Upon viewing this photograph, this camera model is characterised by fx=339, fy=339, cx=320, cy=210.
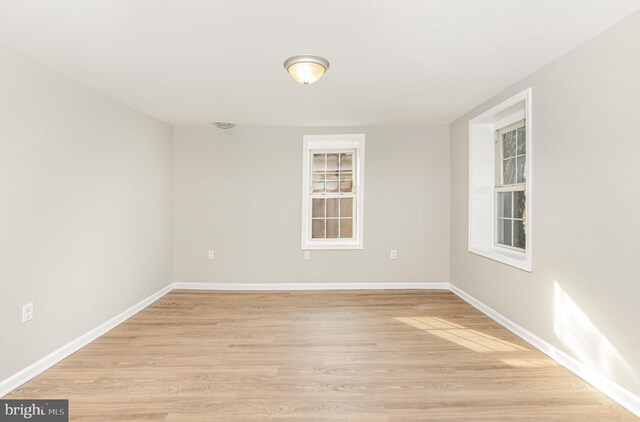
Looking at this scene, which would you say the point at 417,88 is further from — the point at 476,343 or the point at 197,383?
the point at 197,383

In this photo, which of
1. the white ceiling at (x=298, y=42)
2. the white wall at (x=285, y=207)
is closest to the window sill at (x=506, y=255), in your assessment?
the white wall at (x=285, y=207)

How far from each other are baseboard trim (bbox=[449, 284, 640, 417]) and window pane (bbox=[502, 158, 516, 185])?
1.39m

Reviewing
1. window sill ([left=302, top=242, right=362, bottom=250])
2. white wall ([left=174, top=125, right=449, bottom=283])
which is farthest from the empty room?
window sill ([left=302, top=242, right=362, bottom=250])

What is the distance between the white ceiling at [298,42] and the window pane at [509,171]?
809 mm

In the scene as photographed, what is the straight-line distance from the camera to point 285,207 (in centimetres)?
475

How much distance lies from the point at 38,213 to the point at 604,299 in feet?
12.8

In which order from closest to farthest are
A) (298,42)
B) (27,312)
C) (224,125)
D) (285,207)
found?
1. (298,42)
2. (27,312)
3. (224,125)
4. (285,207)

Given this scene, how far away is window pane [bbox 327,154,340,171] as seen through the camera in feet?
16.2

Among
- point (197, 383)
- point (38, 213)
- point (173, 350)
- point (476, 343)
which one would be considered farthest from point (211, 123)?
point (476, 343)

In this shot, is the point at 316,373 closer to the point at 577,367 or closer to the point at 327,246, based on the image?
the point at 577,367

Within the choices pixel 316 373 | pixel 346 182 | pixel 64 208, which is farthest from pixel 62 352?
pixel 346 182

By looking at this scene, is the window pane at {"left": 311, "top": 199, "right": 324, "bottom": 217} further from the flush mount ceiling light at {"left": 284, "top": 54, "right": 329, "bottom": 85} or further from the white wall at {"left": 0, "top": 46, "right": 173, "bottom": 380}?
the flush mount ceiling light at {"left": 284, "top": 54, "right": 329, "bottom": 85}

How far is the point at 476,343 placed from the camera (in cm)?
293

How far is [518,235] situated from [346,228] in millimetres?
2196
